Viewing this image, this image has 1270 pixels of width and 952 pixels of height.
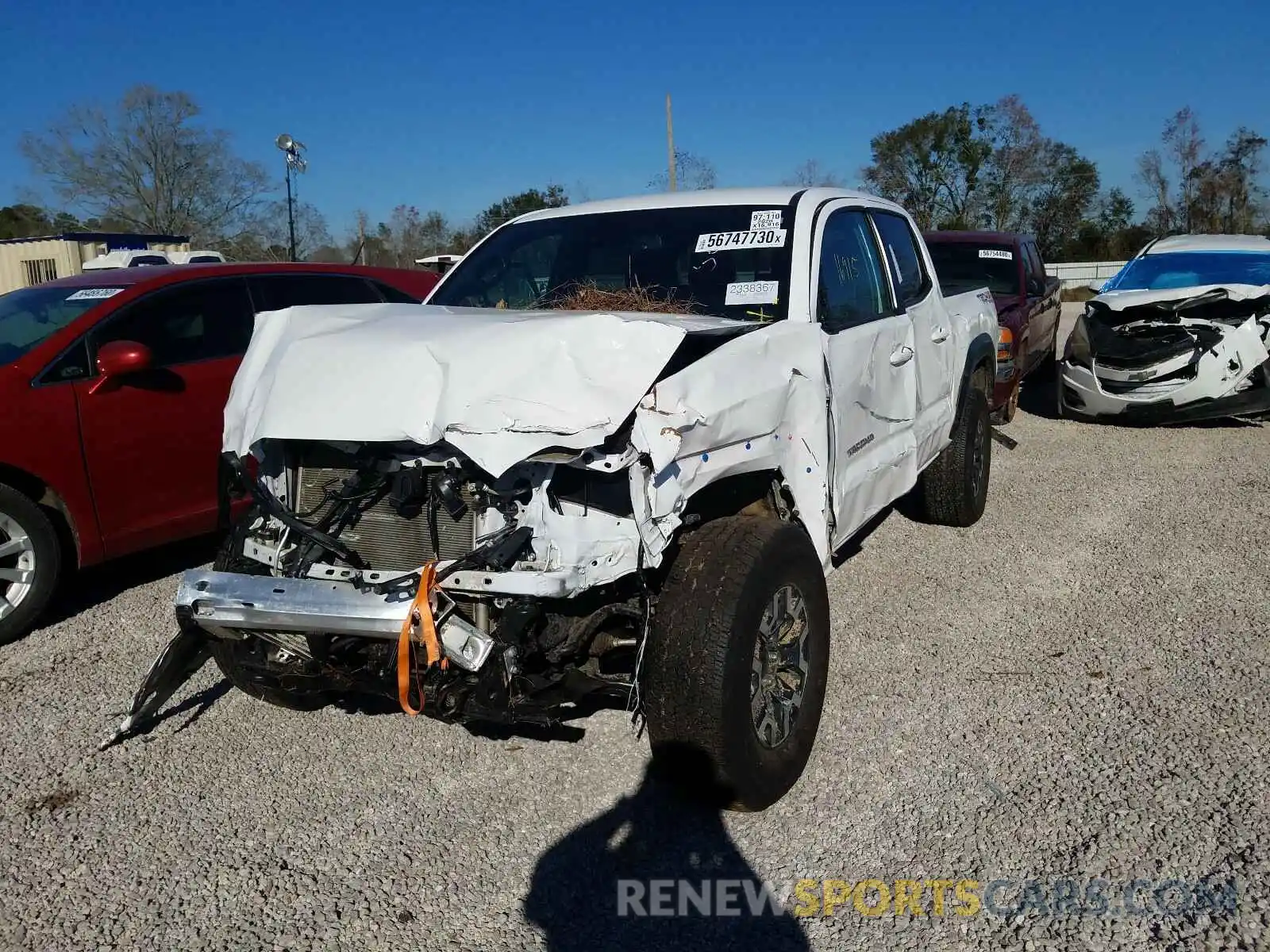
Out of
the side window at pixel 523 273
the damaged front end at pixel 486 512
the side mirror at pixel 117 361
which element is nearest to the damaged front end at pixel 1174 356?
the side window at pixel 523 273

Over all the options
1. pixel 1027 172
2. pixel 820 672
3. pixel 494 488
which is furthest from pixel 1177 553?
pixel 1027 172

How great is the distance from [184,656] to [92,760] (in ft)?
2.01

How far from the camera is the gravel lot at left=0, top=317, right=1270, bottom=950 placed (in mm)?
2723

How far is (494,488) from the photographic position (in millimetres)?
2945

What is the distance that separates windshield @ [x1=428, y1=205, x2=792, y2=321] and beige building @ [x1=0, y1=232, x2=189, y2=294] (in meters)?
25.2

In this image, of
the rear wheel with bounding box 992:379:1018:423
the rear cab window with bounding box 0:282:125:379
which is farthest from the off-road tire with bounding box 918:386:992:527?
the rear cab window with bounding box 0:282:125:379

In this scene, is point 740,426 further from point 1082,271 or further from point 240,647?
point 1082,271

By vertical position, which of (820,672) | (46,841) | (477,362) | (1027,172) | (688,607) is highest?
(1027,172)

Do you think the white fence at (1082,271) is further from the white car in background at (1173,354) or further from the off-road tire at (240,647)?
the off-road tire at (240,647)

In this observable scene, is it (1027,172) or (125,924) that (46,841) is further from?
(1027,172)

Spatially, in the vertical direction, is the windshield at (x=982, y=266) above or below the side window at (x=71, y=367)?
above

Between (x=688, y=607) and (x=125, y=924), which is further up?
(x=688, y=607)

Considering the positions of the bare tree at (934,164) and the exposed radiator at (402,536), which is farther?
the bare tree at (934,164)

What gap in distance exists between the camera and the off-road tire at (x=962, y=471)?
19.3 feet
